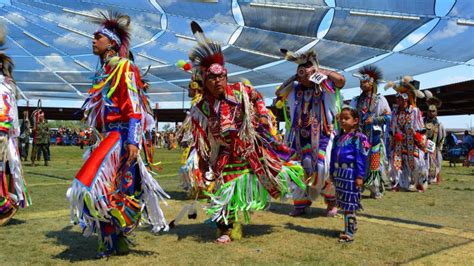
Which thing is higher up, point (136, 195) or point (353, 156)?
point (353, 156)

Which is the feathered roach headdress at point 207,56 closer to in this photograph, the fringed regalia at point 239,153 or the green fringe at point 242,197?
the fringed regalia at point 239,153

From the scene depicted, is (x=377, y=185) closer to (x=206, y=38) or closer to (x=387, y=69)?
(x=206, y=38)

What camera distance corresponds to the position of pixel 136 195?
12.3 ft

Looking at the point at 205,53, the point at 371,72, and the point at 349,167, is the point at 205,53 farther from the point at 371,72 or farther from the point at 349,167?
the point at 371,72

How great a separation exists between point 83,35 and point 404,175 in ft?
77.4

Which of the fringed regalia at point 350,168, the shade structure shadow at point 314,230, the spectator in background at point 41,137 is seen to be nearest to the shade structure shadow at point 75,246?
the shade structure shadow at point 314,230

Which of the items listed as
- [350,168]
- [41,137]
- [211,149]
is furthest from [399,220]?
[41,137]

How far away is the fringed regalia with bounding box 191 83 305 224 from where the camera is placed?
434 centimetres

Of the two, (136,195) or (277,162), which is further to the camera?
(277,162)

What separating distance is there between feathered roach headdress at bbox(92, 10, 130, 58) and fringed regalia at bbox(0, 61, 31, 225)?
1.82 metres

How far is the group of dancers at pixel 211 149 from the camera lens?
3613mm

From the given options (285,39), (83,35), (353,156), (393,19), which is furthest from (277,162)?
(83,35)

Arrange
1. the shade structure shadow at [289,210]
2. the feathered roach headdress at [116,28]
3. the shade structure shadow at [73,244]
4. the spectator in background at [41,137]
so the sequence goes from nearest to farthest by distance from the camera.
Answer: the shade structure shadow at [73,244], the feathered roach headdress at [116,28], the shade structure shadow at [289,210], the spectator in background at [41,137]

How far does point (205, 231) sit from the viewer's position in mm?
4820
